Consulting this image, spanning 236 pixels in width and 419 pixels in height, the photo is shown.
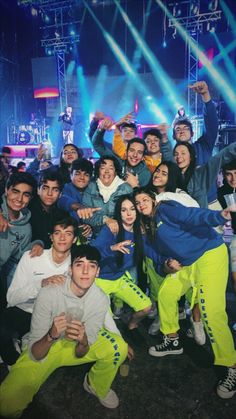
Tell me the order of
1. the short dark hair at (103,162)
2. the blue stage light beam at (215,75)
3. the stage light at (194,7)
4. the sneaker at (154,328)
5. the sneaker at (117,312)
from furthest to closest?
the blue stage light beam at (215,75)
the stage light at (194,7)
the sneaker at (117,312)
the short dark hair at (103,162)
the sneaker at (154,328)

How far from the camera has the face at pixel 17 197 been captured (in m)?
3.10

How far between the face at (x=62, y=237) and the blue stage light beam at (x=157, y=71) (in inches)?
606

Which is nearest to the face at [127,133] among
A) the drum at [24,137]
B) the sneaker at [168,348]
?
the sneaker at [168,348]

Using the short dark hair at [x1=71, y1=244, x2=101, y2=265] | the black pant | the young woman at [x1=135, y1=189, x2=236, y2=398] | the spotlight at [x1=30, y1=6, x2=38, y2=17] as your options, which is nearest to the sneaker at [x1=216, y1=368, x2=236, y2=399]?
the young woman at [x1=135, y1=189, x2=236, y2=398]

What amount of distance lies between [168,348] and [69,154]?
10.8ft

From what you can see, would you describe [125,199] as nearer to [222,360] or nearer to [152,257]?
[152,257]

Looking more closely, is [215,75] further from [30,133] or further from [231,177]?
[231,177]

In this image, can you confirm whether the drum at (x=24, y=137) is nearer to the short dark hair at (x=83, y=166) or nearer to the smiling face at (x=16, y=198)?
the short dark hair at (x=83, y=166)

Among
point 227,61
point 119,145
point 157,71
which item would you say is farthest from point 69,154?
point 157,71

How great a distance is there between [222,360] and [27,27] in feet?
72.8

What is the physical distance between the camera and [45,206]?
3494 mm

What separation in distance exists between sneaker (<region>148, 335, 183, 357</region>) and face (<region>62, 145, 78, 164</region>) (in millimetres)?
3107

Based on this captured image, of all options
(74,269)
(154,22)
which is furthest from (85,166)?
(154,22)

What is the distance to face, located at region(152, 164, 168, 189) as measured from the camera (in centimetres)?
324
